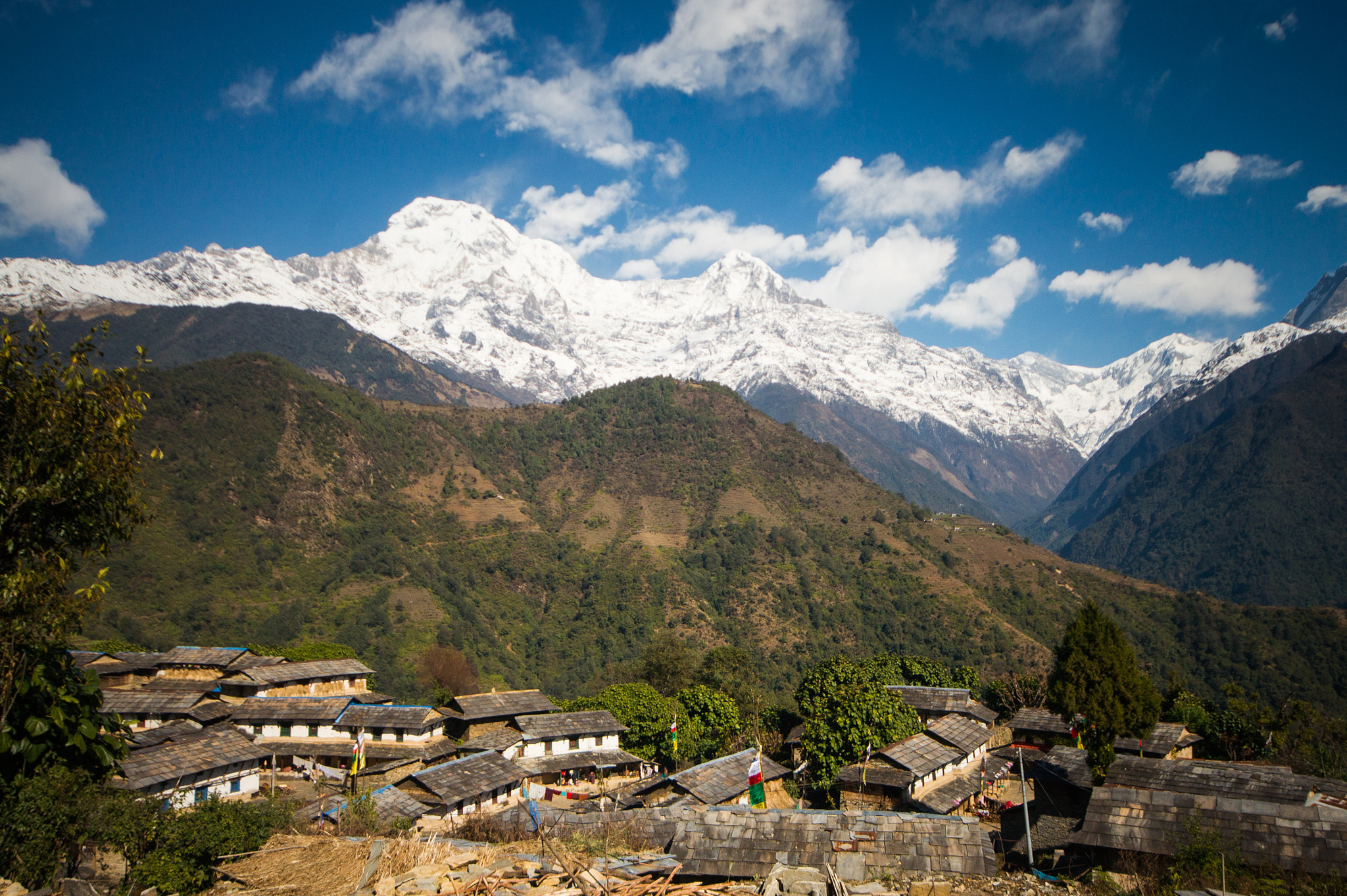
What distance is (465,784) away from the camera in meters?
32.5

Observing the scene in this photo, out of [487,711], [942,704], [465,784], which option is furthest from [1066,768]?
[487,711]

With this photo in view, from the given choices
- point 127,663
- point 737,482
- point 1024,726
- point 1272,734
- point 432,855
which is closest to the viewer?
point 432,855

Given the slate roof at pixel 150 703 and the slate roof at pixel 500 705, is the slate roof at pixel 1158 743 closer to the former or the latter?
the slate roof at pixel 500 705

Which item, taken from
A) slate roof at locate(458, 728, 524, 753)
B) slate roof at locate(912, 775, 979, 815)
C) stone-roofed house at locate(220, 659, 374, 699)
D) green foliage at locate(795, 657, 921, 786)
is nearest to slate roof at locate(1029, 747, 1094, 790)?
slate roof at locate(912, 775, 979, 815)

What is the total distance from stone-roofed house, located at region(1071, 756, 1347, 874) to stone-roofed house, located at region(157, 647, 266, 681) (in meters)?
51.0

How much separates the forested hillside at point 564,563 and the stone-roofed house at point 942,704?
1757 inches

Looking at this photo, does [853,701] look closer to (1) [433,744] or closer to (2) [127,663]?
(1) [433,744]

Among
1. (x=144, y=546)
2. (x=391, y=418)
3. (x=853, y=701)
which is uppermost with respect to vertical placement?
(x=391, y=418)

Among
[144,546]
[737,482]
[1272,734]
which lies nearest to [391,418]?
[144,546]

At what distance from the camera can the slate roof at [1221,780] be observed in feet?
68.7

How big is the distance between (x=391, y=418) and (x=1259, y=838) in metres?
150

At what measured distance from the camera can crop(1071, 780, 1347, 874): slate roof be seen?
16.7 meters

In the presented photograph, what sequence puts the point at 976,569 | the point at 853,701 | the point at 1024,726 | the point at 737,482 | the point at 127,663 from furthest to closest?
the point at 737,482 → the point at 976,569 → the point at 127,663 → the point at 1024,726 → the point at 853,701

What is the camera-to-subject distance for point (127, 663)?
4797cm
